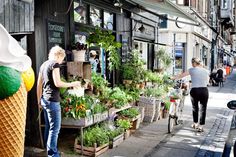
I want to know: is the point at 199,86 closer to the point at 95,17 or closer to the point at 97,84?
the point at 97,84

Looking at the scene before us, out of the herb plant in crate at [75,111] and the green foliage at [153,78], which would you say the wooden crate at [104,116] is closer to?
the herb plant in crate at [75,111]

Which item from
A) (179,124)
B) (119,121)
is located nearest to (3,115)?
(119,121)

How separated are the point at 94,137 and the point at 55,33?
223 centimetres

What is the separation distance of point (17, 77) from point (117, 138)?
5953 mm

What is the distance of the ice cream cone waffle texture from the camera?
1.57m

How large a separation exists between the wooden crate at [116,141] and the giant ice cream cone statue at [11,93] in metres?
5.57

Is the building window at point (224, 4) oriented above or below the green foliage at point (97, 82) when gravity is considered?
above

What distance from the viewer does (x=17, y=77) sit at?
5.13 ft

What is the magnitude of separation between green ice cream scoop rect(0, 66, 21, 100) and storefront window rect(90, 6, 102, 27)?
307 inches

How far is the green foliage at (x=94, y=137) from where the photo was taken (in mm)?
6621

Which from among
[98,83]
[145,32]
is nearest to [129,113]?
[98,83]

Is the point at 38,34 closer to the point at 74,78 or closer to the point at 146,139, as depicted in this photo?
the point at 74,78

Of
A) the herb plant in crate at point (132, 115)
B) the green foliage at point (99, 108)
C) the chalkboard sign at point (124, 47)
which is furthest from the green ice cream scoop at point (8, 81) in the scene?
the chalkboard sign at point (124, 47)

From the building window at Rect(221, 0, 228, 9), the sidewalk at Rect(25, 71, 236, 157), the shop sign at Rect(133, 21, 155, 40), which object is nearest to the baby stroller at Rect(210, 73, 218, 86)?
the shop sign at Rect(133, 21, 155, 40)
